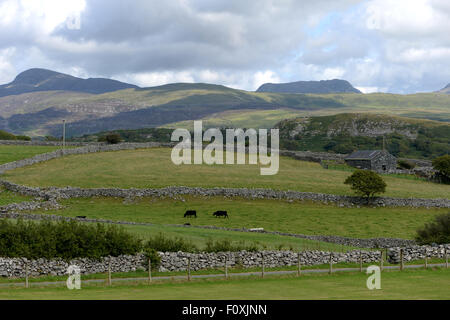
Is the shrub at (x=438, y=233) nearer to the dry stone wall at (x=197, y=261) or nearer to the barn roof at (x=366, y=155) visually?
the dry stone wall at (x=197, y=261)

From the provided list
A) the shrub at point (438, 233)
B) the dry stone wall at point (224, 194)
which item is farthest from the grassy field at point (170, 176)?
the shrub at point (438, 233)

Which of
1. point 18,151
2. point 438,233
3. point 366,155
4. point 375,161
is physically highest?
point 18,151

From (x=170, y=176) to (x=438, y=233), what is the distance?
46201mm

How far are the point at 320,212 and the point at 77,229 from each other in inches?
1533

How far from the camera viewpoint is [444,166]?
9719cm

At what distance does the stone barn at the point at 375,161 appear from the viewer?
109m

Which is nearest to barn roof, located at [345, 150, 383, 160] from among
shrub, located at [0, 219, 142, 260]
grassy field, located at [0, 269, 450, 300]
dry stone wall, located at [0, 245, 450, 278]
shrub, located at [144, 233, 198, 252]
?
dry stone wall, located at [0, 245, 450, 278]

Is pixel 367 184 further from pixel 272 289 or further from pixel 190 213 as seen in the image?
pixel 272 289

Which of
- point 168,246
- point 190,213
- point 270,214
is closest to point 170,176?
point 190,213

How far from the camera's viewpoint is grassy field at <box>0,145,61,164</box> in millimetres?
90750

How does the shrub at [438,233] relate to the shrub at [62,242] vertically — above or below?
below

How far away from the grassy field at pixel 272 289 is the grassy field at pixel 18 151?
6749 centimetres

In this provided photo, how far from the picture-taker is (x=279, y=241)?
4569cm
